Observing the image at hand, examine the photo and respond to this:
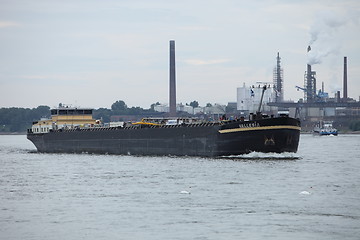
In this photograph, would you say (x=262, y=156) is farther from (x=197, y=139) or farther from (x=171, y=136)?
(x=171, y=136)

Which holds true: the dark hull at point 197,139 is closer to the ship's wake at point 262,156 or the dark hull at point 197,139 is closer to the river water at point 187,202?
the ship's wake at point 262,156

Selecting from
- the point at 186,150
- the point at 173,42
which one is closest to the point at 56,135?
the point at 186,150

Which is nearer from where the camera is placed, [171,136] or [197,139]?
[197,139]

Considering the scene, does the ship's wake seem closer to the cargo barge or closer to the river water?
the cargo barge

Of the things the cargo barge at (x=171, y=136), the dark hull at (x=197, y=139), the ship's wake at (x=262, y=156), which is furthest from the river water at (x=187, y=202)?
the cargo barge at (x=171, y=136)

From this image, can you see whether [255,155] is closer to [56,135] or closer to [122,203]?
[122,203]

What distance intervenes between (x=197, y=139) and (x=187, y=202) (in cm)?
3145

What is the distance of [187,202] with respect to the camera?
1433 inches

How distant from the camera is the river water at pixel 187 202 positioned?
29.2 metres

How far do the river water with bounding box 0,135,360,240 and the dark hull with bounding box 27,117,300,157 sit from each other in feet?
12.9

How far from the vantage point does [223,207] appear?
3462cm

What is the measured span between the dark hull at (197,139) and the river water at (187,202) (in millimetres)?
3929

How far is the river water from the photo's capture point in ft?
95.8

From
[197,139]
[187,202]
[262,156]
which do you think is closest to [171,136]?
[197,139]
